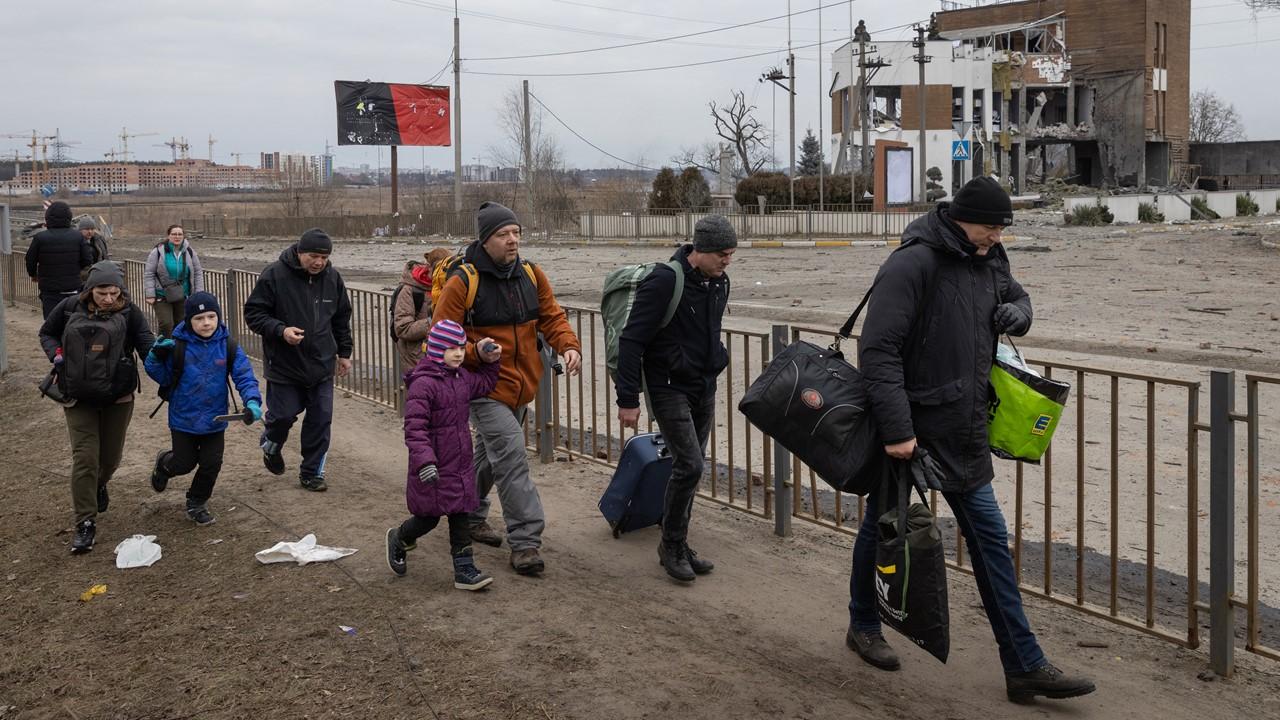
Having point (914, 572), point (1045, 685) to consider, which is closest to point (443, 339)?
A: point (914, 572)

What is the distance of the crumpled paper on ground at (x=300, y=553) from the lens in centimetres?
622

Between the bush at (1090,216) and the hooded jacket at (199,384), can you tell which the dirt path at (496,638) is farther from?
the bush at (1090,216)

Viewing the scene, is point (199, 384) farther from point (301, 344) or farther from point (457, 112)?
point (457, 112)

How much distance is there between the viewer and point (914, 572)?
14.3 ft

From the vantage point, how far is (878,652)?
4.86 metres

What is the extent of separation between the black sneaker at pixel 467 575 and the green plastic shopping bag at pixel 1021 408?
2511 millimetres

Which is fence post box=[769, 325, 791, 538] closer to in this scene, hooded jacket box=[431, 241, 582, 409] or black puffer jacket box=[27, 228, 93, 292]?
hooded jacket box=[431, 241, 582, 409]

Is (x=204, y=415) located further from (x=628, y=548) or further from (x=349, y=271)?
(x=349, y=271)

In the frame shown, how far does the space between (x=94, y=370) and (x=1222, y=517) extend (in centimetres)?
567

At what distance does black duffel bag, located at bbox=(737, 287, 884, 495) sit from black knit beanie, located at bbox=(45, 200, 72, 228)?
10.9 m

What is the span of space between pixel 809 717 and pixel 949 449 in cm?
111

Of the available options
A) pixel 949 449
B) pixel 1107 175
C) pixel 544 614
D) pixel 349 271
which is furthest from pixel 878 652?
pixel 1107 175

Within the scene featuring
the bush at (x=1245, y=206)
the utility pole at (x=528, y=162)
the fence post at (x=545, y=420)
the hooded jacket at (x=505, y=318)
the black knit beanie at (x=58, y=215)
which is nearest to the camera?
the hooded jacket at (x=505, y=318)

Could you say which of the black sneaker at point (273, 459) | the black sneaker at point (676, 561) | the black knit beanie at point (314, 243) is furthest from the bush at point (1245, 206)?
the black sneaker at point (676, 561)
